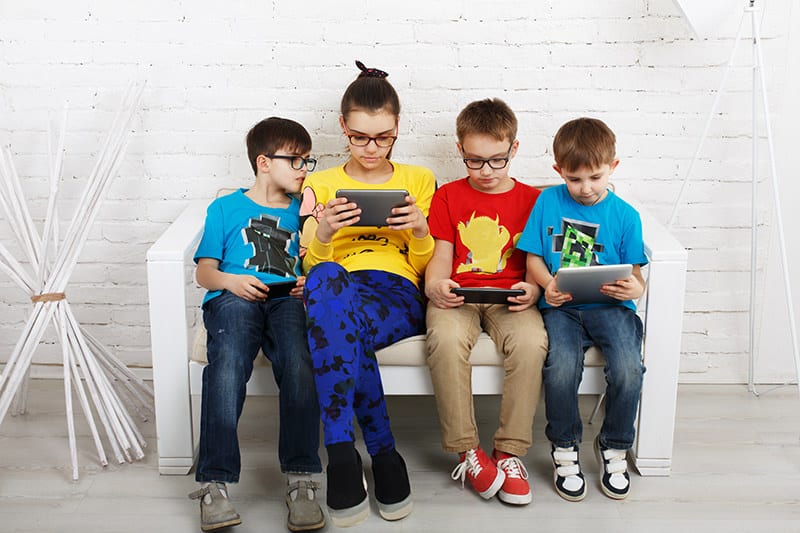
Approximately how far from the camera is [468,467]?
7.57 ft

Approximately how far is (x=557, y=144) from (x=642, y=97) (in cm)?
58

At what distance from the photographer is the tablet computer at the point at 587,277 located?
2.21 meters

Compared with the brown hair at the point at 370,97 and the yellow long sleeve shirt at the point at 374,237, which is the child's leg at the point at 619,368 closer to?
the yellow long sleeve shirt at the point at 374,237

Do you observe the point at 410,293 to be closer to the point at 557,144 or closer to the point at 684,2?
the point at 557,144

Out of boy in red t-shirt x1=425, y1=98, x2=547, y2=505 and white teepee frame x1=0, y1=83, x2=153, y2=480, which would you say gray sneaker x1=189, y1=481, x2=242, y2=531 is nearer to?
white teepee frame x1=0, y1=83, x2=153, y2=480

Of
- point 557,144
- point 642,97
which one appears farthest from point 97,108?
point 642,97

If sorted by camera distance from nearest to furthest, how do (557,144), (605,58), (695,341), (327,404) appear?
(327,404) → (557,144) → (605,58) → (695,341)

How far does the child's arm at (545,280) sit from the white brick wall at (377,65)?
20.8 inches

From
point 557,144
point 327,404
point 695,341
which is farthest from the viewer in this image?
point 695,341

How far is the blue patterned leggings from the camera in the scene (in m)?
2.15

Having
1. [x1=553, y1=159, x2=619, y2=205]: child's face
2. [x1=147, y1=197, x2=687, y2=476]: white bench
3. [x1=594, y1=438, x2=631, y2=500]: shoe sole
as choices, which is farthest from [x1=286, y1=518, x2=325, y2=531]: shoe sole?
[x1=553, y1=159, x2=619, y2=205]: child's face

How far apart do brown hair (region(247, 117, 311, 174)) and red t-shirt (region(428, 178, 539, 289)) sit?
0.40 metres

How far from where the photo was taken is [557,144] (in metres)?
2.37

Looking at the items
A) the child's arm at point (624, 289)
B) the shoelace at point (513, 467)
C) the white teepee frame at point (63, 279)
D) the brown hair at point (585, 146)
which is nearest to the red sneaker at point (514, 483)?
the shoelace at point (513, 467)
